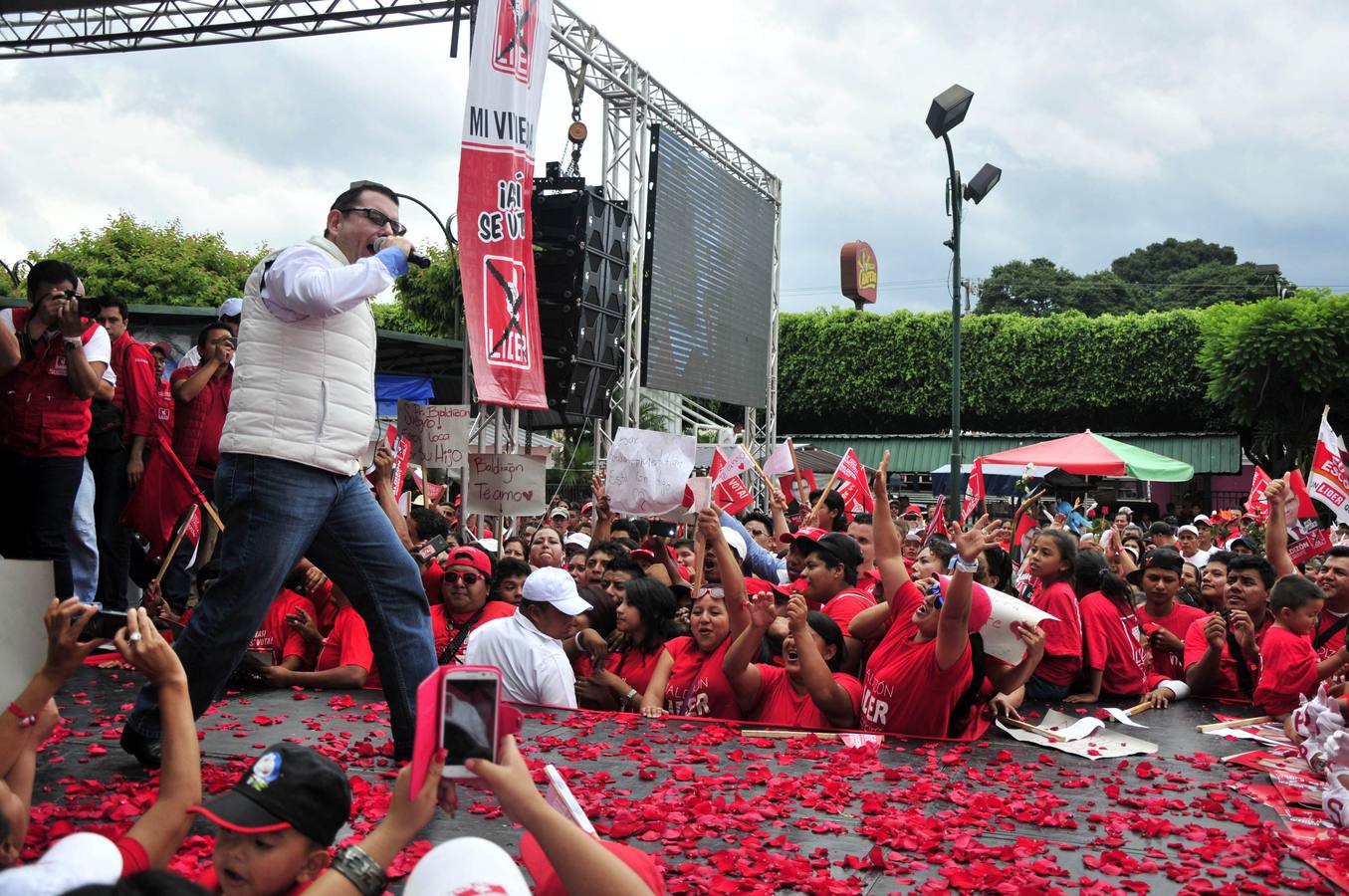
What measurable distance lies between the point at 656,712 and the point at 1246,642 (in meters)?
3.65

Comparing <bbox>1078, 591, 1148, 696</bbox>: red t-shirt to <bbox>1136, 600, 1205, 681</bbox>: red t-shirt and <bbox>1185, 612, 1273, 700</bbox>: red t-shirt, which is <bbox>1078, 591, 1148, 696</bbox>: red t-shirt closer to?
<bbox>1185, 612, 1273, 700</bbox>: red t-shirt

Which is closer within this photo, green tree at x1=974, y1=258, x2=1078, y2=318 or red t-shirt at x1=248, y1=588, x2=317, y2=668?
red t-shirt at x1=248, y1=588, x2=317, y2=668

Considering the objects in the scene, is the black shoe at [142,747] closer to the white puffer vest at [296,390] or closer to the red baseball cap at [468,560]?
the white puffer vest at [296,390]

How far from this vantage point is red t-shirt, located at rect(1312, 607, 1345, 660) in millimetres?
6152

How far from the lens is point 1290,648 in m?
6.11

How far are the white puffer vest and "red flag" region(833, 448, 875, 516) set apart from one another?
7345mm

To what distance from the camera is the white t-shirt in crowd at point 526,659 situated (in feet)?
18.3

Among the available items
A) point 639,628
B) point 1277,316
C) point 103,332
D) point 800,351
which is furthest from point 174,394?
point 800,351

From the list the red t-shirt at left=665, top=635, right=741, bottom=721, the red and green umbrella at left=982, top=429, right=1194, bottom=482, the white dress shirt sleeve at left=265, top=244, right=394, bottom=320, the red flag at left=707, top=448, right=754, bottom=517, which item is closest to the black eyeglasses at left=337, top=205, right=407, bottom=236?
the white dress shirt sleeve at left=265, top=244, right=394, bottom=320

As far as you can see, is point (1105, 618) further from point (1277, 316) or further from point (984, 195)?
point (1277, 316)

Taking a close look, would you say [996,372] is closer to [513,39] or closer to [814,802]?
[513,39]

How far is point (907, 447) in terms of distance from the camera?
3853 cm

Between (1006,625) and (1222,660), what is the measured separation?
261cm

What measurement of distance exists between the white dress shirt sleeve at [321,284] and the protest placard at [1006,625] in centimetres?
298
